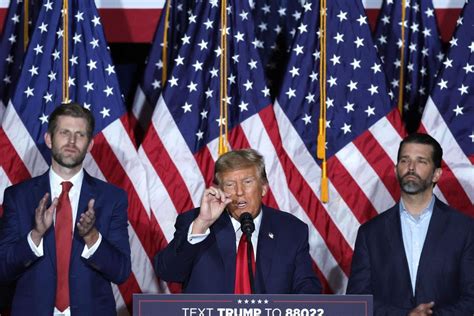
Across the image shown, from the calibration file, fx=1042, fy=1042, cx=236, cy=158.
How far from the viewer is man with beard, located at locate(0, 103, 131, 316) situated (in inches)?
177

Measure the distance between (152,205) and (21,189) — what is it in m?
1.08

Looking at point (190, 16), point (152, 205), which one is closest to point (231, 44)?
point (190, 16)

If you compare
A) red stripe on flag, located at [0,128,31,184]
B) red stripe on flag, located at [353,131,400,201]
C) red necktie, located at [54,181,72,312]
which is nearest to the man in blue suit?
red necktie, located at [54,181,72,312]

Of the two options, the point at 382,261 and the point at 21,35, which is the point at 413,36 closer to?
the point at 382,261

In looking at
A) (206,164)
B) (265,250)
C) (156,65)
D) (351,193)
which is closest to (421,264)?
(265,250)

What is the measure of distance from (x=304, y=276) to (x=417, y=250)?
2.03ft

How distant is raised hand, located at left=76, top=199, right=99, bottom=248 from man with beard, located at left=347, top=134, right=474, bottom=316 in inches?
47.0

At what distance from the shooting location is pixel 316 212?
5621 millimetres

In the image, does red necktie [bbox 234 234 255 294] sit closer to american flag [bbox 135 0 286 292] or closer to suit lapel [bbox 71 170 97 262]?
suit lapel [bbox 71 170 97 262]

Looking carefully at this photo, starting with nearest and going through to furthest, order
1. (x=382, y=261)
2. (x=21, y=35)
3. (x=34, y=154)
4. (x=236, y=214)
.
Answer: (x=236, y=214) < (x=382, y=261) < (x=34, y=154) < (x=21, y=35)

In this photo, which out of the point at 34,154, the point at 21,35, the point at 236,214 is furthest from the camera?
the point at 21,35

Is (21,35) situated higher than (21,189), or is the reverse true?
(21,35)

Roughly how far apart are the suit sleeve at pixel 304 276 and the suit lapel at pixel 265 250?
0.43 feet

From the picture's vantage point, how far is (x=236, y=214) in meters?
4.46
